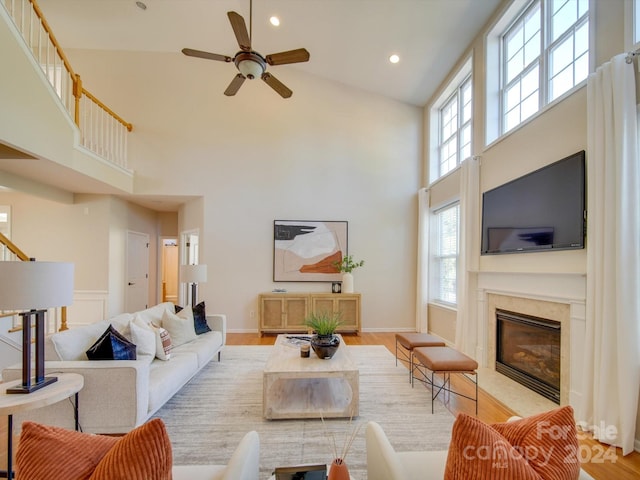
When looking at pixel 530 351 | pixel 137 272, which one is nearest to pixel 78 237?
pixel 137 272

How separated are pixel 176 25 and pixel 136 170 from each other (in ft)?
8.50

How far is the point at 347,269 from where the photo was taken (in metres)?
5.58

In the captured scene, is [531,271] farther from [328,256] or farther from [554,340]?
[328,256]

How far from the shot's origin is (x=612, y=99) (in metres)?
2.19

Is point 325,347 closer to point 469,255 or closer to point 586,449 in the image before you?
point 586,449

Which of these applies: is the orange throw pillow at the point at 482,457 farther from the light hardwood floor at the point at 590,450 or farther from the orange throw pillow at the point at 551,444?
the light hardwood floor at the point at 590,450

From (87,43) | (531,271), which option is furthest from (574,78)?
(87,43)

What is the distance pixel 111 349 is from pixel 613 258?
3735mm

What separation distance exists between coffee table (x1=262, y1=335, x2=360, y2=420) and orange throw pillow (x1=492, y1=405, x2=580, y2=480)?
1474mm

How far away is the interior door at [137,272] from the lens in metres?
6.14

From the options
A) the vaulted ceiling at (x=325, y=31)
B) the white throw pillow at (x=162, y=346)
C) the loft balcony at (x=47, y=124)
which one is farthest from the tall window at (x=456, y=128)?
the loft balcony at (x=47, y=124)

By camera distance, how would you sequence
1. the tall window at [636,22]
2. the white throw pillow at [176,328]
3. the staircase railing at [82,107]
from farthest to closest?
the staircase railing at [82,107], the white throw pillow at [176,328], the tall window at [636,22]

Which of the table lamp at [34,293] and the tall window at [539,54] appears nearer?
the table lamp at [34,293]

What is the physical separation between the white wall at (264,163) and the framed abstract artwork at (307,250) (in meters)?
0.15
